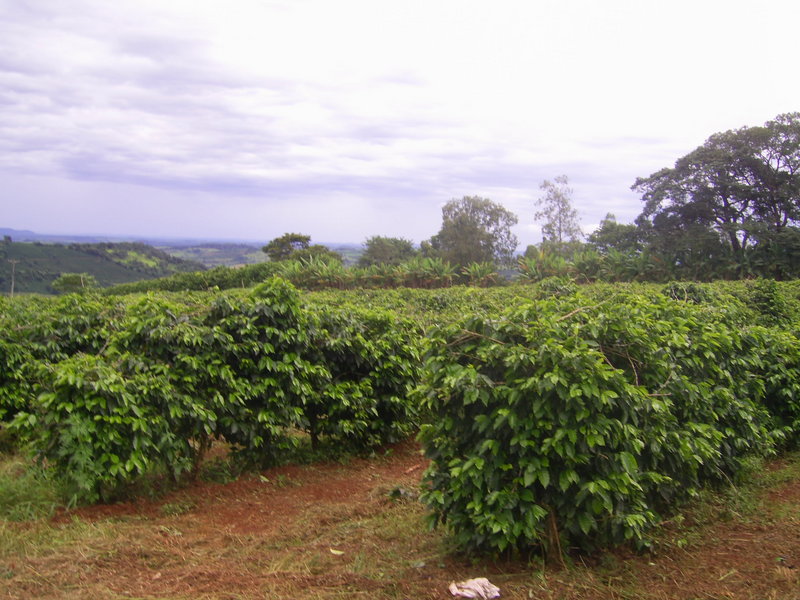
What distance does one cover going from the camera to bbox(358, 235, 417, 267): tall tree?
4559 cm

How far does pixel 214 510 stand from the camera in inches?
195

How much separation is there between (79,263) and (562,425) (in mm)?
60557

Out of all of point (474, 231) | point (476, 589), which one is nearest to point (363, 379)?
point (476, 589)

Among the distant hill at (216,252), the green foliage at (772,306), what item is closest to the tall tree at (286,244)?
the green foliage at (772,306)

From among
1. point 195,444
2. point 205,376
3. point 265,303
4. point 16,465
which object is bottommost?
point 16,465

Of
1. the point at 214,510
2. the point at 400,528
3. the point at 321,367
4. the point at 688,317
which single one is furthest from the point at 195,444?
the point at 688,317

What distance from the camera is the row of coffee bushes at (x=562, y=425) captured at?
3316mm

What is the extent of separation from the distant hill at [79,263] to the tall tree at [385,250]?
1566 cm

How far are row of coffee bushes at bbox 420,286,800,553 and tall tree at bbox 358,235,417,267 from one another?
133ft

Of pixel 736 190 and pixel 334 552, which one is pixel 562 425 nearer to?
pixel 334 552

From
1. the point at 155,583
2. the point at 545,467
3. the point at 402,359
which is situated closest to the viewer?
the point at 545,467

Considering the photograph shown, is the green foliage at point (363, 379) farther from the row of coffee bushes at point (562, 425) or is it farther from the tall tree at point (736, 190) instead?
the tall tree at point (736, 190)

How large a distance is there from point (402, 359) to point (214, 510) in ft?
7.97

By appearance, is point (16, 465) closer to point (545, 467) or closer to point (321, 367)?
point (321, 367)
